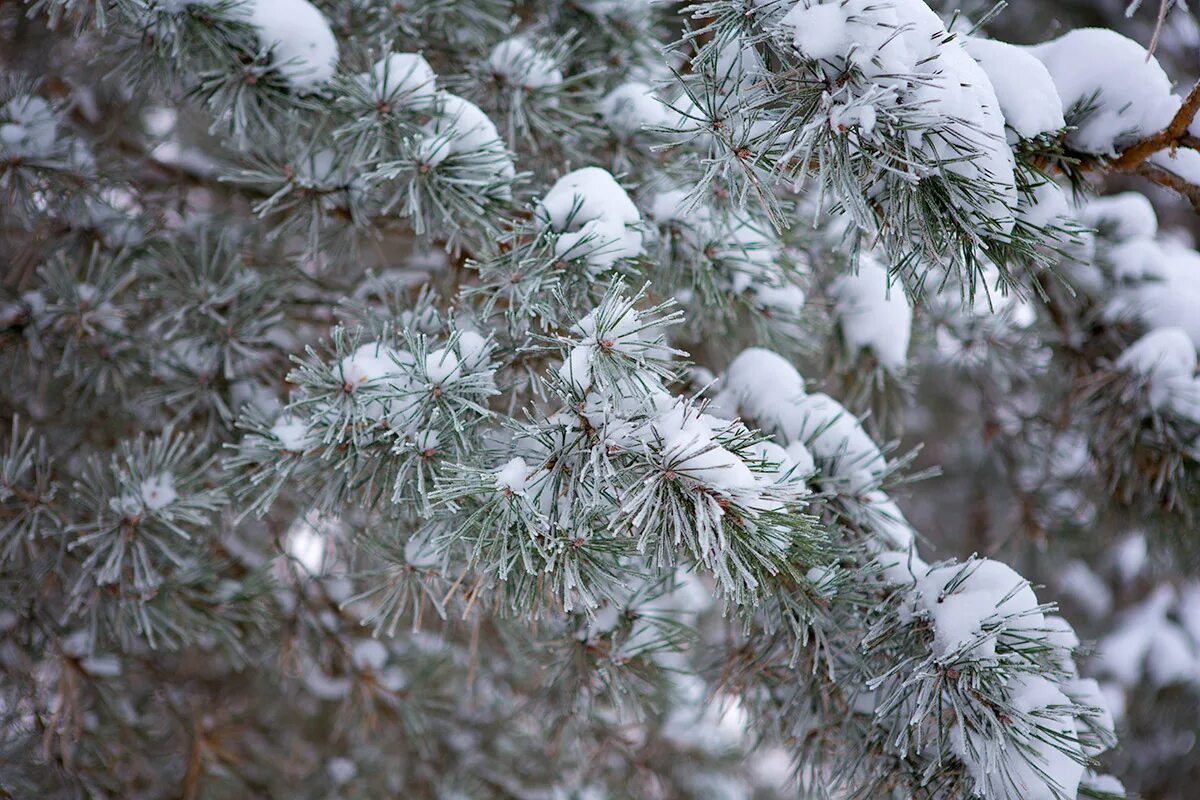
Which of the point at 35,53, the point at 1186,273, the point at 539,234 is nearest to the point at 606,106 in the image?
the point at 539,234

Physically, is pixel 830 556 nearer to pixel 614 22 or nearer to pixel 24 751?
pixel 614 22

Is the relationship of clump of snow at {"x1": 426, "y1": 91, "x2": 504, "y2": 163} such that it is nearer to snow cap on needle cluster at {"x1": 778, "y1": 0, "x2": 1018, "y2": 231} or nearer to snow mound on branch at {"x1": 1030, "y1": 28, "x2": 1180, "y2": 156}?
snow cap on needle cluster at {"x1": 778, "y1": 0, "x2": 1018, "y2": 231}

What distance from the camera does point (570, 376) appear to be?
3.05 ft

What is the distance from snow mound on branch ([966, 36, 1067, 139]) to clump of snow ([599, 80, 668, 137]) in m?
0.54

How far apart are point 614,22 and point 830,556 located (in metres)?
1.15

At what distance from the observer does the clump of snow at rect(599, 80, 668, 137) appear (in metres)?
1.40

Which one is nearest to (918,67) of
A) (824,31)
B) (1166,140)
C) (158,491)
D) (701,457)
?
(824,31)

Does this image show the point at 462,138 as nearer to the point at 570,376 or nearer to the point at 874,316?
the point at 570,376

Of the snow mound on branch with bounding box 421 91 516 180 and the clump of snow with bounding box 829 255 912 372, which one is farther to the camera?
the clump of snow with bounding box 829 255 912 372

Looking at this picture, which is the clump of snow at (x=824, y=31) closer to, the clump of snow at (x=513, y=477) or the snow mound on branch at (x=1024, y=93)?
the snow mound on branch at (x=1024, y=93)

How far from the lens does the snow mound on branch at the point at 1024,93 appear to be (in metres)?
1.00

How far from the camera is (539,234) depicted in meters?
1.08

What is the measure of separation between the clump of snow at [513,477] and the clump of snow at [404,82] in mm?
582

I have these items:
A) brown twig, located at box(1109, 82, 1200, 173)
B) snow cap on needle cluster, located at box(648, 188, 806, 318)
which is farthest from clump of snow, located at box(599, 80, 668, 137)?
brown twig, located at box(1109, 82, 1200, 173)
